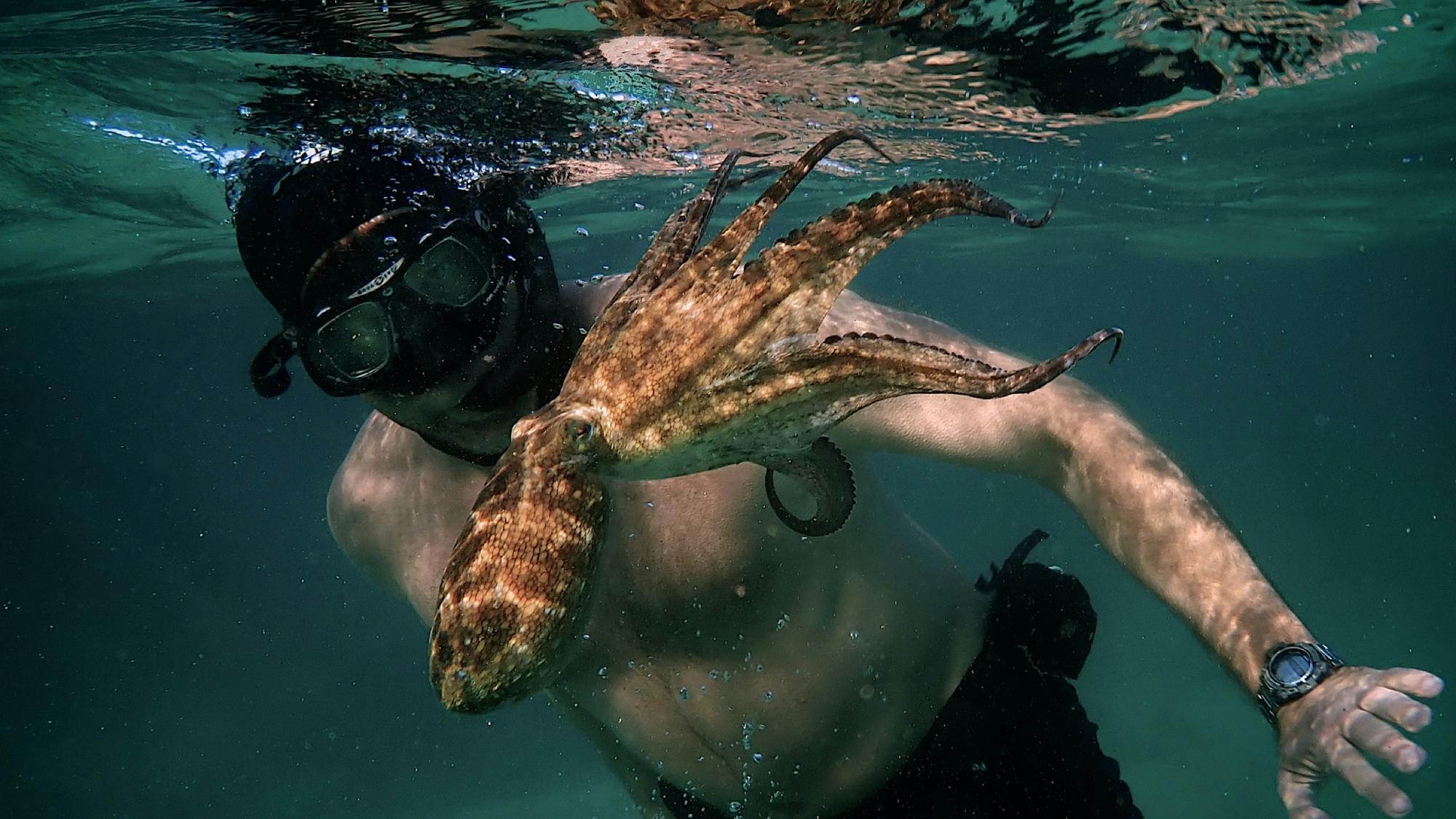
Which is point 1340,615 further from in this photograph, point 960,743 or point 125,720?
point 125,720

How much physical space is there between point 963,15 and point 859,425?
17.1 ft

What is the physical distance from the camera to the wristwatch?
180cm

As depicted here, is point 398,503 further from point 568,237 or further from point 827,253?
point 568,237

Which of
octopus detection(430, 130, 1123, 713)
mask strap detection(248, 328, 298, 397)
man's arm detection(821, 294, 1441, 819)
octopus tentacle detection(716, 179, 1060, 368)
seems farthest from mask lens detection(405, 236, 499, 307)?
octopus tentacle detection(716, 179, 1060, 368)

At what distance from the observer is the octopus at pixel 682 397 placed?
1.18 m

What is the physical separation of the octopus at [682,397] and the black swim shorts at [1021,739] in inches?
88.8

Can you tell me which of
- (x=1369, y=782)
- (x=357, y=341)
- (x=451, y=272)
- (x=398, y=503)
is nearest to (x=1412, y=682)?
(x=1369, y=782)

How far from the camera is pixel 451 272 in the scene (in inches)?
113

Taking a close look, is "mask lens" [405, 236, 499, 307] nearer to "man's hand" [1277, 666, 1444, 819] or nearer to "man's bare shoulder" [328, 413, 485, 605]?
"man's bare shoulder" [328, 413, 485, 605]

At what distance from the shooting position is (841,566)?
3.02m

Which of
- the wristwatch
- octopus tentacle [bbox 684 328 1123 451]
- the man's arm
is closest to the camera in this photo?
octopus tentacle [bbox 684 328 1123 451]

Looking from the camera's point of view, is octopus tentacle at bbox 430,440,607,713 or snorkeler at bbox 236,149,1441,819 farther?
snorkeler at bbox 236,149,1441,819

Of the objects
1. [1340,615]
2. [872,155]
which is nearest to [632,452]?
[872,155]

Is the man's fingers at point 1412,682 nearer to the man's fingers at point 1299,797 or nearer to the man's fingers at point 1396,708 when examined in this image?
the man's fingers at point 1396,708
